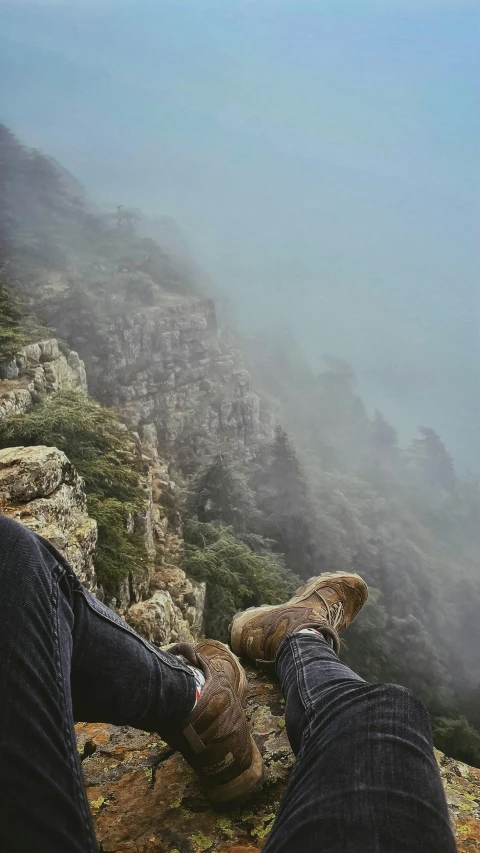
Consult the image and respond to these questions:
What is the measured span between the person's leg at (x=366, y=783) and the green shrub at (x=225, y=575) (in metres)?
3.98

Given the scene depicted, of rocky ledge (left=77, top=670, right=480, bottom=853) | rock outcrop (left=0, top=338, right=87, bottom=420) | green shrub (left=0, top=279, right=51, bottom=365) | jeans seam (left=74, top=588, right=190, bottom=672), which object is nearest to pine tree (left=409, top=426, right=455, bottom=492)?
rock outcrop (left=0, top=338, right=87, bottom=420)

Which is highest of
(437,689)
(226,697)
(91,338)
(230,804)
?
(226,697)

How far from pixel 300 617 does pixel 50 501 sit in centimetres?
148

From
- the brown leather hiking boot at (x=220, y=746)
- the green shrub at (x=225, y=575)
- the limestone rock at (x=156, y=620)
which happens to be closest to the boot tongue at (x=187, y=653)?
the brown leather hiking boot at (x=220, y=746)

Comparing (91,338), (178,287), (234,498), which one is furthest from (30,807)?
(178,287)

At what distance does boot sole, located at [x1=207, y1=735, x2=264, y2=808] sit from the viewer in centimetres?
87

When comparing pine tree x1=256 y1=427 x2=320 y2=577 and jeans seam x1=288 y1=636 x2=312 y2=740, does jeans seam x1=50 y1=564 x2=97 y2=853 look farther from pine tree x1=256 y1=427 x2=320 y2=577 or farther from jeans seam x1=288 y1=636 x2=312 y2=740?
pine tree x1=256 y1=427 x2=320 y2=577

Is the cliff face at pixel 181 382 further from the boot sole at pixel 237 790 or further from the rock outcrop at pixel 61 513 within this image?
the boot sole at pixel 237 790

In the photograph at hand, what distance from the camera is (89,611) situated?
0.72 m

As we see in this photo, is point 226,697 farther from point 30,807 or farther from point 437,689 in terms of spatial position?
point 437,689

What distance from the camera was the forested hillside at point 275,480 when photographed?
16.9 ft

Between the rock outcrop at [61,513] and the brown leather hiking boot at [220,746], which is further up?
the brown leather hiking boot at [220,746]

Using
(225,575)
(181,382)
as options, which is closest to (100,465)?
(225,575)

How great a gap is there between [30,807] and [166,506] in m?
5.36
